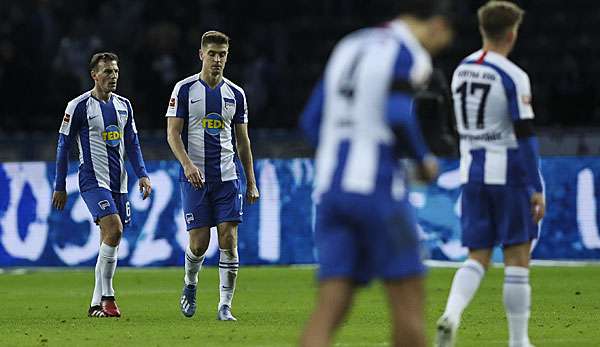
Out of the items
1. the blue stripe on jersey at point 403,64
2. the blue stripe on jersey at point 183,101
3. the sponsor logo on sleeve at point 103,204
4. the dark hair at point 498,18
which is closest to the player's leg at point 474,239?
the dark hair at point 498,18

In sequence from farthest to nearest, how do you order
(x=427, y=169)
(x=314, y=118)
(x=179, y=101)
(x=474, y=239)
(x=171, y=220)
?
(x=171, y=220)
(x=179, y=101)
(x=474, y=239)
(x=314, y=118)
(x=427, y=169)

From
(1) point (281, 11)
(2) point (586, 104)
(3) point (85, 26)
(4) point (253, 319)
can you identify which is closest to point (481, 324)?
(4) point (253, 319)

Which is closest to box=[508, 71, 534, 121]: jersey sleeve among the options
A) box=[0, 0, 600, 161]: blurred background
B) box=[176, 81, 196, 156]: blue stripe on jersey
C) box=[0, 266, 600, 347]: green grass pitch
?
box=[0, 266, 600, 347]: green grass pitch

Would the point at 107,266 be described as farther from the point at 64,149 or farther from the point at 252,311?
the point at 252,311

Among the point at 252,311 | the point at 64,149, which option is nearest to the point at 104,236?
the point at 64,149

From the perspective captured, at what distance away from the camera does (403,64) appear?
5.46 meters

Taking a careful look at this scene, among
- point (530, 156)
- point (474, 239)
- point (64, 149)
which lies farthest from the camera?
point (64, 149)

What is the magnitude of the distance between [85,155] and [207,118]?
4.17 ft

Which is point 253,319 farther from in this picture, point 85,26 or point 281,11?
point 281,11

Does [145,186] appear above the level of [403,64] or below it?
below

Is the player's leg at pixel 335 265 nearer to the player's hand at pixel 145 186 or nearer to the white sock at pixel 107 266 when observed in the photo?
the white sock at pixel 107 266

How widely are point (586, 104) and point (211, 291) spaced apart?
29.6 ft

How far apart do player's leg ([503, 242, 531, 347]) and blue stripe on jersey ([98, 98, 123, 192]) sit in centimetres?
457

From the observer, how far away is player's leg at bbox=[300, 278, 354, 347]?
17.8 ft
